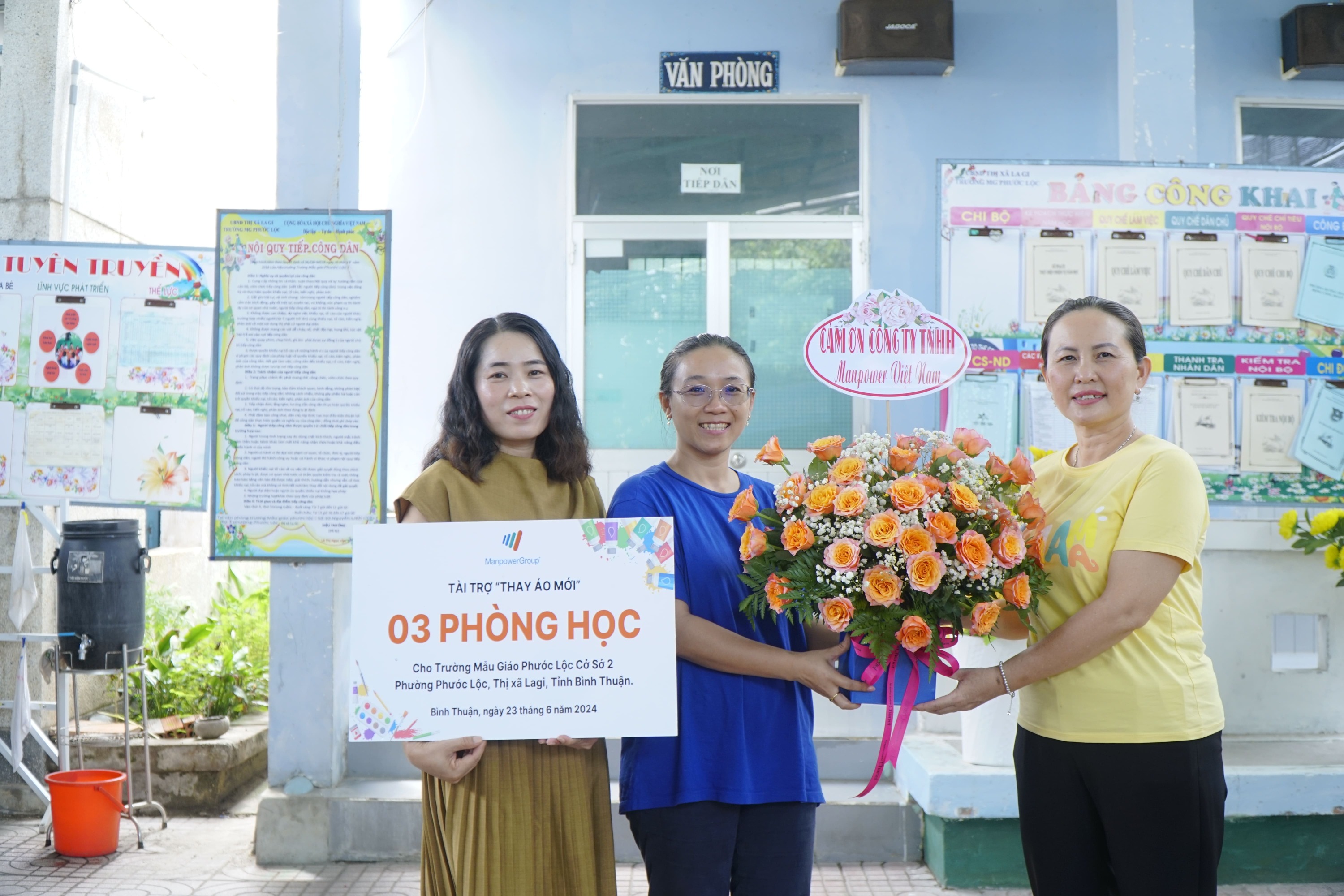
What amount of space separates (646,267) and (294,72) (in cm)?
176

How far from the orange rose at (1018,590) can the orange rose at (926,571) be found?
0.15 m

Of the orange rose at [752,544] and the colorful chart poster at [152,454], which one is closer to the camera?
the orange rose at [752,544]

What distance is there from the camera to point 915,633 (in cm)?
175

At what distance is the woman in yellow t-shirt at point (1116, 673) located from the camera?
1866mm

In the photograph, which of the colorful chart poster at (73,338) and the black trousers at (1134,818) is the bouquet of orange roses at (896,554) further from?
the colorful chart poster at (73,338)

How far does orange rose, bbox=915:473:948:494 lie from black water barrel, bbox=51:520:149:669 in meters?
3.22

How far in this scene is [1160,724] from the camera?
1863 mm

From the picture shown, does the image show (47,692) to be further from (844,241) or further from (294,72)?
(844,241)

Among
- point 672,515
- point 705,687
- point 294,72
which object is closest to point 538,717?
point 705,687

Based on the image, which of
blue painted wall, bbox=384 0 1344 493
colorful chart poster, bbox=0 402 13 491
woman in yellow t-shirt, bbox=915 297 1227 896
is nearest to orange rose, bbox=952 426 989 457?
woman in yellow t-shirt, bbox=915 297 1227 896

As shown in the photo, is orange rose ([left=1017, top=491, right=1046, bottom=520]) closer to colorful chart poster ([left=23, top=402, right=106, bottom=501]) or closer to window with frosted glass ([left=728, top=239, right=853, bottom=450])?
window with frosted glass ([left=728, top=239, right=853, bottom=450])

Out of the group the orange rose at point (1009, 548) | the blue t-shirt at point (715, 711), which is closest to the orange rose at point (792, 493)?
the blue t-shirt at point (715, 711)

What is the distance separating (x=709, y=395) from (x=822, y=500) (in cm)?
32

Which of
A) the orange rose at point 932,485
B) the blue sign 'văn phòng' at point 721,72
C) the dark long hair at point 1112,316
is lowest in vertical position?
the orange rose at point 932,485
